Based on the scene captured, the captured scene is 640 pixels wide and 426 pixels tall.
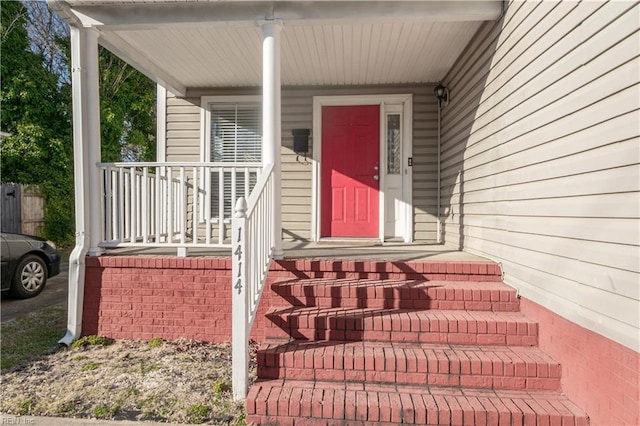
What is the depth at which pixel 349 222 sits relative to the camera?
4957 millimetres

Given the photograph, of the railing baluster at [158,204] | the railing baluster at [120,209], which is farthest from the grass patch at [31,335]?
the railing baluster at [158,204]

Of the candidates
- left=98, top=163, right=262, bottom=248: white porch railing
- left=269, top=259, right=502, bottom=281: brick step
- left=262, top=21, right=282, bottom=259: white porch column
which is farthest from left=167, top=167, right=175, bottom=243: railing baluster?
left=269, top=259, right=502, bottom=281: brick step

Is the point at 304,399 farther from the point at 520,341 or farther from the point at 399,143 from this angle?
the point at 399,143

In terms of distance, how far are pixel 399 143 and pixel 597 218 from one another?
3169 millimetres

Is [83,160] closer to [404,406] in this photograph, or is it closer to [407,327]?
[407,327]

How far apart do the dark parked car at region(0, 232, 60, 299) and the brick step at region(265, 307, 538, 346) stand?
394 cm

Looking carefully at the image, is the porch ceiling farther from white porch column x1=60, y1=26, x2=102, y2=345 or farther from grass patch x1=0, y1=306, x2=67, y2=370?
grass patch x1=0, y1=306, x2=67, y2=370

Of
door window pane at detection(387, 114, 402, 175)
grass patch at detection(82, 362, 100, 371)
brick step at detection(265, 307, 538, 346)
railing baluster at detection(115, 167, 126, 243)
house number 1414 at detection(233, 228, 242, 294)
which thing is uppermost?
door window pane at detection(387, 114, 402, 175)

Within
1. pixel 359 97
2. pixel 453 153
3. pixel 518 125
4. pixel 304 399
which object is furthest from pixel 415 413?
pixel 359 97

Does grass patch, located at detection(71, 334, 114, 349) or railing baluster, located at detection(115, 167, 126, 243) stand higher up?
railing baluster, located at detection(115, 167, 126, 243)

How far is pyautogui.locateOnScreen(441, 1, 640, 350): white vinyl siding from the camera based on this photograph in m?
1.75

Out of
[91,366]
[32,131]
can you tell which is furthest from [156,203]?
[32,131]

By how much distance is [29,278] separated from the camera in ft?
15.7

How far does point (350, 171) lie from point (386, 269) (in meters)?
2.15
